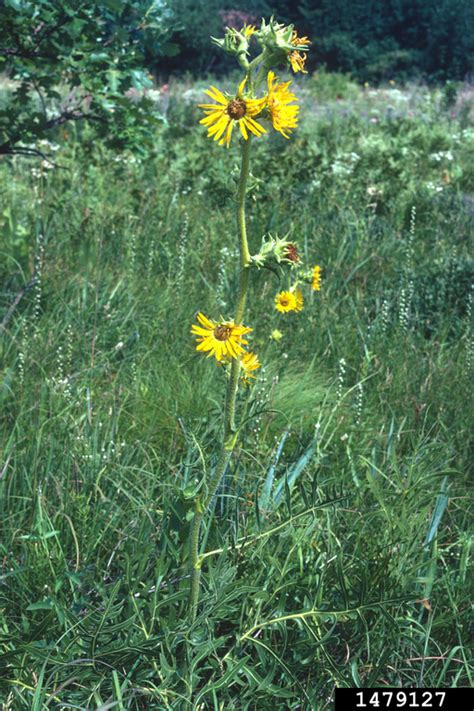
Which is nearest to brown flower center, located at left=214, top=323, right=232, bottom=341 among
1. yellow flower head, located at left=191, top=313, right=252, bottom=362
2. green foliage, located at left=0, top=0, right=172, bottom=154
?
yellow flower head, located at left=191, top=313, right=252, bottom=362

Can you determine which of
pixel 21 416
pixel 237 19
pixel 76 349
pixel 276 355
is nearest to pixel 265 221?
pixel 276 355

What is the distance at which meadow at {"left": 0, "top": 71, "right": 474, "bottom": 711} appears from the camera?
5.56 feet

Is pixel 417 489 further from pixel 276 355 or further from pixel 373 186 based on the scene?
pixel 373 186

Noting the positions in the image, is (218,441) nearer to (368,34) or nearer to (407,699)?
(407,699)

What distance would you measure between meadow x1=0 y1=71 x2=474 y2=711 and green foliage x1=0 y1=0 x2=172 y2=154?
524 mm

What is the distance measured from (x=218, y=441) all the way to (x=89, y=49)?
1.72 metres

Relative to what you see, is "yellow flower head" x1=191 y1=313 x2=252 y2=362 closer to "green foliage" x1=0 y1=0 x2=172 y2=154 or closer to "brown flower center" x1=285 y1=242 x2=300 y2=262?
"brown flower center" x1=285 y1=242 x2=300 y2=262

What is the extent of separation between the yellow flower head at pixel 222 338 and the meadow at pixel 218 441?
0.48 ft

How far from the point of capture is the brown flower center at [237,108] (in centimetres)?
148

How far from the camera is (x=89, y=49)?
318 cm

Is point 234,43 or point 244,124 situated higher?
point 234,43

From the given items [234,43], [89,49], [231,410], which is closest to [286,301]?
[231,410]

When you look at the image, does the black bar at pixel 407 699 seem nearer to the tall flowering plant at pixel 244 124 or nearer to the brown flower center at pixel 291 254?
the tall flowering plant at pixel 244 124

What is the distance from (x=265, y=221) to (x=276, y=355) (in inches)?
49.9
